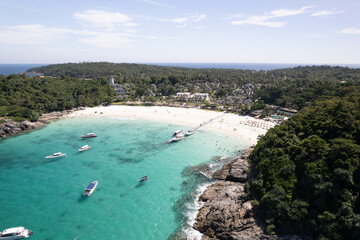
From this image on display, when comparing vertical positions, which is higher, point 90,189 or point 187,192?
point 90,189

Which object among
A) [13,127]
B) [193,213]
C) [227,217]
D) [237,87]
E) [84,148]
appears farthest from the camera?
[237,87]

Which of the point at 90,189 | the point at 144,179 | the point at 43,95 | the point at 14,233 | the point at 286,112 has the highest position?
the point at 43,95

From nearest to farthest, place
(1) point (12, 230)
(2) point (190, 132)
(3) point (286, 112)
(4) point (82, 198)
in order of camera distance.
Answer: (1) point (12, 230) → (4) point (82, 198) → (2) point (190, 132) → (3) point (286, 112)

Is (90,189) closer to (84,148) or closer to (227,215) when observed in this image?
(84,148)

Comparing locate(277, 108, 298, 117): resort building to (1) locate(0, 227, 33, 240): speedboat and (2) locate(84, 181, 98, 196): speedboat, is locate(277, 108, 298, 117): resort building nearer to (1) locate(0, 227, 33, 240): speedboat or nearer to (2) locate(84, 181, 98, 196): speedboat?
(2) locate(84, 181, 98, 196): speedboat

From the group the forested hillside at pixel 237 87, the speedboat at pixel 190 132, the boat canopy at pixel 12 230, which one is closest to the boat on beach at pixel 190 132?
the speedboat at pixel 190 132

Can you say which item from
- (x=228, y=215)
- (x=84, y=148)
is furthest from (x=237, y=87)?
(x=228, y=215)

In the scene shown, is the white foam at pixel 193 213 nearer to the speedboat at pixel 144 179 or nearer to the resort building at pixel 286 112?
the speedboat at pixel 144 179

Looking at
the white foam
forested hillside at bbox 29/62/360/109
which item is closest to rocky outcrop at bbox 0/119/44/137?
forested hillside at bbox 29/62/360/109
